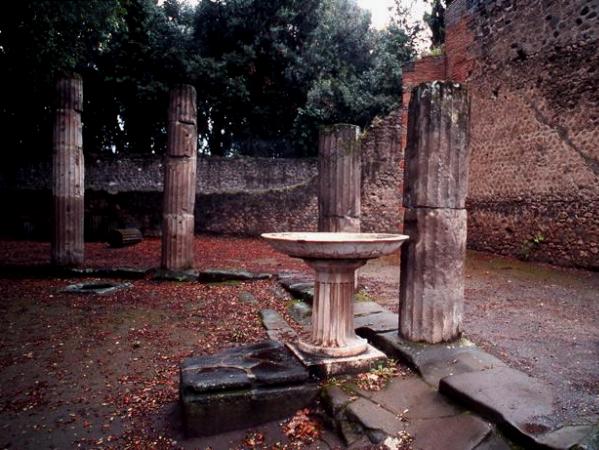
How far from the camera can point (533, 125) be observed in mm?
10281

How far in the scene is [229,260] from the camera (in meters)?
10.9

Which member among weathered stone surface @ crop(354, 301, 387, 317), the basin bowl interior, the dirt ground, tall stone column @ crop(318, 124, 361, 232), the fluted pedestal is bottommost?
the dirt ground

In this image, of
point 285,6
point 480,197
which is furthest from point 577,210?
point 285,6

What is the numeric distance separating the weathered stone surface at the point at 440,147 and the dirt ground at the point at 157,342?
1.77m

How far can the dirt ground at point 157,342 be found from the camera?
3.03 m

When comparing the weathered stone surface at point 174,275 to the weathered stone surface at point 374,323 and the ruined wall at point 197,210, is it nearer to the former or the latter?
the weathered stone surface at point 374,323

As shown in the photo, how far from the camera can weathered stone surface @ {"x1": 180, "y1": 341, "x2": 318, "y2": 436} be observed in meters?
2.95

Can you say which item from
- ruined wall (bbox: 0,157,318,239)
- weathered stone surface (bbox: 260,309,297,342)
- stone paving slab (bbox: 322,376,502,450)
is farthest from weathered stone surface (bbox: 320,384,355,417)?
ruined wall (bbox: 0,157,318,239)

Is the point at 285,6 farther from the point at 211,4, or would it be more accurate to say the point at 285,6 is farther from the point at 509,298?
the point at 509,298

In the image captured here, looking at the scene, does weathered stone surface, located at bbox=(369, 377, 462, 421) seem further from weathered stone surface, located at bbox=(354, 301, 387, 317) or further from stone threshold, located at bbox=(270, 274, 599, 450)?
weathered stone surface, located at bbox=(354, 301, 387, 317)

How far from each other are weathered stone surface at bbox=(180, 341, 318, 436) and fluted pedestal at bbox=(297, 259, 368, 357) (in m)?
0.34

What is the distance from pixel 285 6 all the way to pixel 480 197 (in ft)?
42.9

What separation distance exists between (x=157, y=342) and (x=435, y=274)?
10.5 feet

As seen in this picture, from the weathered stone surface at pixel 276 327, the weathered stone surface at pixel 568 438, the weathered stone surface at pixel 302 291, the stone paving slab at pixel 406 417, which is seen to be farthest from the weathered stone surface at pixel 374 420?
the weathered stone surface at pixel 302 291
